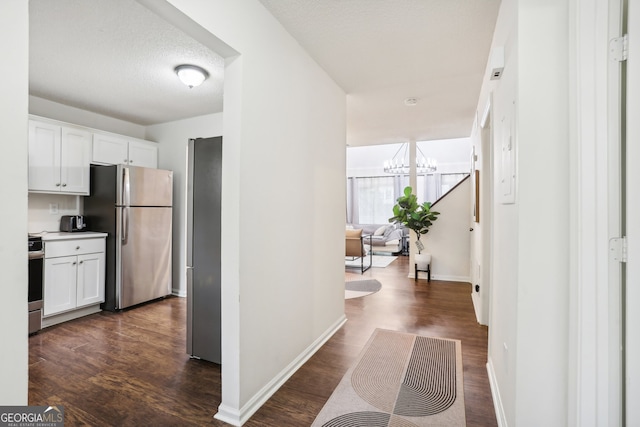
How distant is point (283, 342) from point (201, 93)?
2.83 metres

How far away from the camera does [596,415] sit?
124cm

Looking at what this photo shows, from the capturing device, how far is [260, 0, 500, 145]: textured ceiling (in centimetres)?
204

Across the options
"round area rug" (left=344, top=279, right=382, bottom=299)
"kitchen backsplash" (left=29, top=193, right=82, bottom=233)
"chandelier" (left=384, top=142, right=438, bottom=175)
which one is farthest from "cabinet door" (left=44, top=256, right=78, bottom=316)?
"chandelier" (left=384, top=142, right=438, bottom=175)

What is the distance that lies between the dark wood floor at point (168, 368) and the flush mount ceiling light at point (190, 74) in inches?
94.7

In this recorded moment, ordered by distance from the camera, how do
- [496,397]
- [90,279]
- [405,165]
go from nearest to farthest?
[496,397], [90,279], [405,165]

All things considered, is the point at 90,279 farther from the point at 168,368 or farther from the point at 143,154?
the point at 168,368

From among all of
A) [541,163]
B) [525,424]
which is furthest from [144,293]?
[541,163]

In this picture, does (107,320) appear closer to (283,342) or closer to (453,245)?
(283,342)

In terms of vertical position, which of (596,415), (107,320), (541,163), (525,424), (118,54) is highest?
(118,54)

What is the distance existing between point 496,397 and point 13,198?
2503 millimetres

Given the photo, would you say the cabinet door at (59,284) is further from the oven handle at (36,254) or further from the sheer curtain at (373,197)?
the sheer curtain at (373,197)

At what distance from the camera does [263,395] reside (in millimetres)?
1968

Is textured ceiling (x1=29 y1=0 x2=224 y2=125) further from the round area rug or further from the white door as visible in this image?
the round area rug

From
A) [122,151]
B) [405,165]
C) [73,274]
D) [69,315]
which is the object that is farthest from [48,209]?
[405,165]
